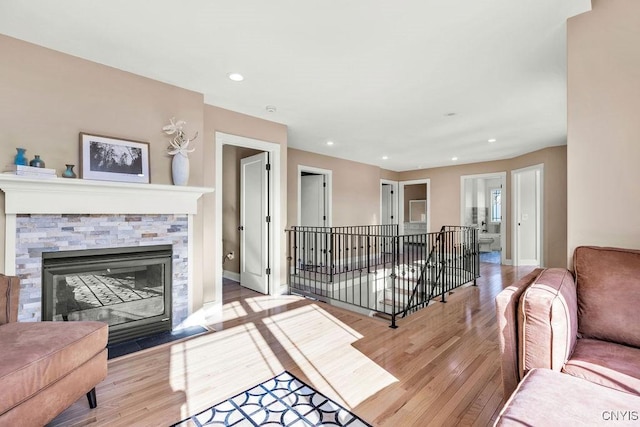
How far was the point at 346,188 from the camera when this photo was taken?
6.98m

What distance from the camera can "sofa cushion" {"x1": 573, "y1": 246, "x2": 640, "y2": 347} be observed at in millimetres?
1447

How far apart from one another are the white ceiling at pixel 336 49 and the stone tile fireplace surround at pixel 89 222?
1.00m

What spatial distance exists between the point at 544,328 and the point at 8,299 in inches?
115

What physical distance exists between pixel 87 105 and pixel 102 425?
2412 mm

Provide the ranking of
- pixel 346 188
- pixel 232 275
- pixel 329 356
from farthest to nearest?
pixel 346 188, pixel 232 275, pixel 329 356

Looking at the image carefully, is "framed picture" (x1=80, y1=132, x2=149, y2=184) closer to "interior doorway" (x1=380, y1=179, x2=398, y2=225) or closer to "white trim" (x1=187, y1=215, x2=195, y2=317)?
"white trim" (x1=187, y1=215, x2=195, y2=317)

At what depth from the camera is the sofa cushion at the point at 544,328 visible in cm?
129

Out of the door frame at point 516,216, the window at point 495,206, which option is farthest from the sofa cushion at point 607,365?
the window at point 495,206

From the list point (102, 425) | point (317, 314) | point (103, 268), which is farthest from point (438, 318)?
point (103, 268)

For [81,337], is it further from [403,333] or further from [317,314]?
[403,333]

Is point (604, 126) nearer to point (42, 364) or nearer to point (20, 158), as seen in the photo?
point (42, 364)

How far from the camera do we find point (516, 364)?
1446 mm

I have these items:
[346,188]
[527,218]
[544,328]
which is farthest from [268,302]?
[527,218]

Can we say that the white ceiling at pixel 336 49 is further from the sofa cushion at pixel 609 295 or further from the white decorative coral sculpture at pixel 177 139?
the sofa cushion at pixel 609 295
